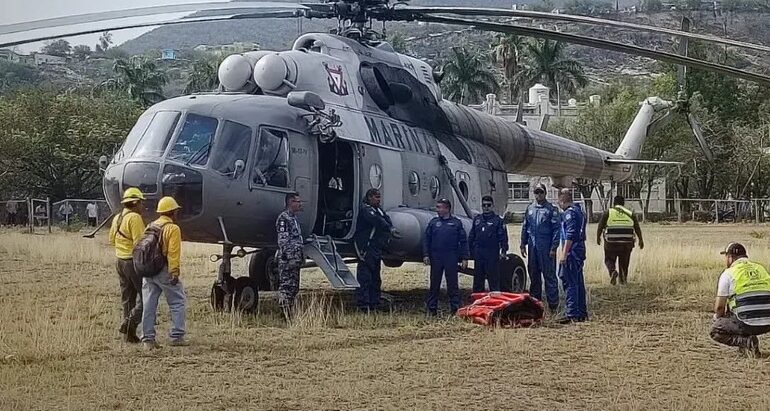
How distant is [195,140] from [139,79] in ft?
175

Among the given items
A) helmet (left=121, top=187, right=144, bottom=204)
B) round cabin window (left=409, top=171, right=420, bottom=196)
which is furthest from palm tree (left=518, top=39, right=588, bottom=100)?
helmet (left=121, top=187, right=144, bottom=204)

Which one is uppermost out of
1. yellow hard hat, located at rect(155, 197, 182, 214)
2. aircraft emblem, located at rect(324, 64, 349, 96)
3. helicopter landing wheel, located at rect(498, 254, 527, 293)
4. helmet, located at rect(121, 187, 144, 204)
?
aircraft emblem, located at rect(324, 64, 349, 96)

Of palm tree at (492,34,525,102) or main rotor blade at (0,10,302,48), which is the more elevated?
palm tree at (492,34,525,102)

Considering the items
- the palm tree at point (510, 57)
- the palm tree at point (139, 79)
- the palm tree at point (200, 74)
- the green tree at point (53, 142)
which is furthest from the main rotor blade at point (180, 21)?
the palm tree at point (510, 57)

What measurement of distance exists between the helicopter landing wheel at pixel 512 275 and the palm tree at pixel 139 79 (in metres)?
48.7

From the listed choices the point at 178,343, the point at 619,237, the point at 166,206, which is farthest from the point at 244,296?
the point at 619,237

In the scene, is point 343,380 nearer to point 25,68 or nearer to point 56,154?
point 25,68

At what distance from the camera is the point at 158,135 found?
10188mm

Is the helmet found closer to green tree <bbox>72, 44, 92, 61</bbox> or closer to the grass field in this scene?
the grass field

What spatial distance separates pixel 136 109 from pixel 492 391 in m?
43.0

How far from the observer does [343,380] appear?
291 inches

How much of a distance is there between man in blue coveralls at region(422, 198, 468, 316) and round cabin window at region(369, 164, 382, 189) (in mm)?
874

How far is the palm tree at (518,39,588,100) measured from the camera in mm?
73125

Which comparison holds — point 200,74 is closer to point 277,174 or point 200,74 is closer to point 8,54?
point 8,54
